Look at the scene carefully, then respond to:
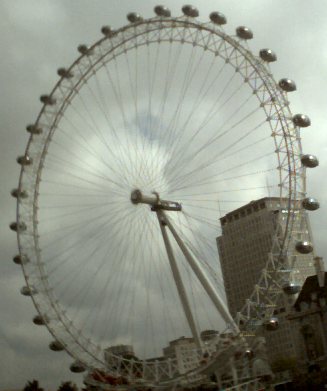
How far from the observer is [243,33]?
110 feet

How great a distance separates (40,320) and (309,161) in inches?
672

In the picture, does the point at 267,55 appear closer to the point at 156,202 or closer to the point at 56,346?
the point at 156,202

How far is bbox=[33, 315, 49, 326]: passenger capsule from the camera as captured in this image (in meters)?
37.4

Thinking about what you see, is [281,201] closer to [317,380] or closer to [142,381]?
[142,381]

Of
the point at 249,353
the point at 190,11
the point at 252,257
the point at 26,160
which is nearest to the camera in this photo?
the point at 249,353

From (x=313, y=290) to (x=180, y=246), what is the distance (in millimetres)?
33918

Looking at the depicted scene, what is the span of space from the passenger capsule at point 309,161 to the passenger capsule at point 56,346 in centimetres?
1633

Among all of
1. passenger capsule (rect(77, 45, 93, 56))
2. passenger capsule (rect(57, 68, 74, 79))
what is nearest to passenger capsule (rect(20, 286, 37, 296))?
passenger capsule (rect(57, 68, 74, 79))

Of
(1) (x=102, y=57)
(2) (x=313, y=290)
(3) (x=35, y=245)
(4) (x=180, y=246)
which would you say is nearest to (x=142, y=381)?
(4) (x=180, y=246)

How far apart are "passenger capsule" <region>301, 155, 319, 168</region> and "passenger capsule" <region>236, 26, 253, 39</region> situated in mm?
6995

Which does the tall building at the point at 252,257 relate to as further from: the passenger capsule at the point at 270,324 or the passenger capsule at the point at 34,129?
the passenger capsule at the point at 270,324

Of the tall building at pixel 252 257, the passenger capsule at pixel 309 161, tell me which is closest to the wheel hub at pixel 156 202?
the passenger capsule at pixel 309 161

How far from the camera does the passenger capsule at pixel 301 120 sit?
102 feet

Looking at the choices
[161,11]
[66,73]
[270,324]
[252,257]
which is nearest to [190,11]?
[161,11]
